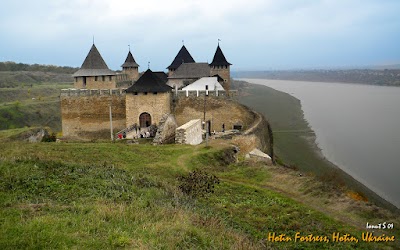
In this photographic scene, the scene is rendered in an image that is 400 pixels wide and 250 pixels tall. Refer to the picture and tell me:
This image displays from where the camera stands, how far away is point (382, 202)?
55.3ft

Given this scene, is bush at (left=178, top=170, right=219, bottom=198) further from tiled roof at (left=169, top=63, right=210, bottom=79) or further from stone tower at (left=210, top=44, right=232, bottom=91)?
stone tower at (left=210, top=44, right=232, bottom=91)

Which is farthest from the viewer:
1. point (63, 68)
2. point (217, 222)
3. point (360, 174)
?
point (63, 68)

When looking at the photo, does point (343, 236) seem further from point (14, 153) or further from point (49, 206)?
point (14, 153)

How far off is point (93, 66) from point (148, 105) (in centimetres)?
470

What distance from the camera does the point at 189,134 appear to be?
54.8 feet

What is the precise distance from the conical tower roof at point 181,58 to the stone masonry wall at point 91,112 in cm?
1034

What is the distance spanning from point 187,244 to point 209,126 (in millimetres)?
15857

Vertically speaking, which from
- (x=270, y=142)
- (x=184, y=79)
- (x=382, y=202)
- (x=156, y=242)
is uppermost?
(x=184, y=79)

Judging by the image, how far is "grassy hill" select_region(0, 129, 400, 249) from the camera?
18.9ft

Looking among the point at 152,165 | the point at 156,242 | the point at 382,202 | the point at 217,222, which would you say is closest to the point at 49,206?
the point at 156,242

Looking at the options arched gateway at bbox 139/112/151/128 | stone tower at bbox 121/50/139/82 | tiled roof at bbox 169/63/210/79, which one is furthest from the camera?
stone tower at bbox 121/50/139/82

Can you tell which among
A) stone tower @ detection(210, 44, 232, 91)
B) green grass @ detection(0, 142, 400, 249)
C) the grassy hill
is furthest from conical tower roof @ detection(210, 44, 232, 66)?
green grass @ detection(0, 142, 400, 249)

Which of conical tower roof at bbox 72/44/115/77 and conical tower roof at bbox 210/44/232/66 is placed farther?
conical tower roof at bbox 210/44/232/66

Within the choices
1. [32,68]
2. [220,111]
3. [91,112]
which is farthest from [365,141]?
[32,68]
